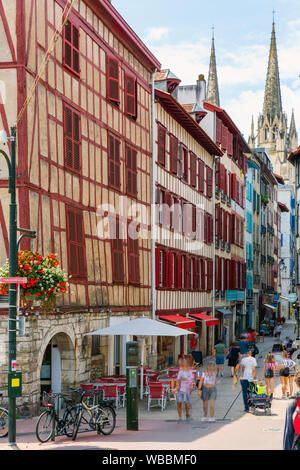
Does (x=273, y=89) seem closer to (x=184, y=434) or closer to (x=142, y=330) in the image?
(x=142, y=330)

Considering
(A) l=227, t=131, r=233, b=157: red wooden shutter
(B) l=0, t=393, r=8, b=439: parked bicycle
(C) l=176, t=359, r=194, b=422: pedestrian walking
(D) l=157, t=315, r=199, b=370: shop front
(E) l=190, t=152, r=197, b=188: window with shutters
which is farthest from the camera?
(A) l=227, t=131, r=233, b=157: red wooden shutter

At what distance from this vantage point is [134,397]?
16578 mm

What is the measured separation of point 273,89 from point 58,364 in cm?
13809

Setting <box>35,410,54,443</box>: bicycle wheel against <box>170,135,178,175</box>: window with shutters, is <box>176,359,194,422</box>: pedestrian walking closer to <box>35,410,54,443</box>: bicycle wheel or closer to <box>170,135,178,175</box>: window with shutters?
<box>35,410,54,443</box>: bicycle wheel

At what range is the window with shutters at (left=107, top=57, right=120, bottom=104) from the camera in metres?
25.0

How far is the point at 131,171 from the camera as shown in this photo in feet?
89.7

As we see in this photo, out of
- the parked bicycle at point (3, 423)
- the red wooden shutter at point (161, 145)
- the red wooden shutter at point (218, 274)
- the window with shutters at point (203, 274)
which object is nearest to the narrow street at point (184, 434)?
the parked bicycle at point (3, 423)

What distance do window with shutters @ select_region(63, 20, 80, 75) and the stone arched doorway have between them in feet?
24.6

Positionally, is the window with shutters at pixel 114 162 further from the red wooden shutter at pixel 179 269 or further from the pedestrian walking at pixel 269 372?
the red wooden shutter at pixel 179 269

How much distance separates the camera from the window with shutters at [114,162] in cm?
2500

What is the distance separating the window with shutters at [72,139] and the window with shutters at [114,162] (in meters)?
2.87

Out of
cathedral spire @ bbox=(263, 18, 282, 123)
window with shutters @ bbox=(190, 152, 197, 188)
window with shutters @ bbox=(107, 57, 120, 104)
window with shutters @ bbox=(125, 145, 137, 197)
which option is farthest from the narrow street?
cathedral spire @ bbox=(263, 18, 282, 123)

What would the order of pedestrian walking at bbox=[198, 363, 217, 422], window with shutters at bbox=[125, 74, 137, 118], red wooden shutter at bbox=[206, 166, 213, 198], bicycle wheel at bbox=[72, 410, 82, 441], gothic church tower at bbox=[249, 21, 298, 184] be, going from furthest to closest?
gothic church tower at bbox=[249, 21, 298, 184]
red wooden shutter at bbox=[206, 166, 213, 198]
window with shutters at bbox=[125, 74, 137, 118]
pedestrian walking at bbox=[198, 363, 217, 422]
bicycle wheel at bbox=[72, 410, 82, 441]
